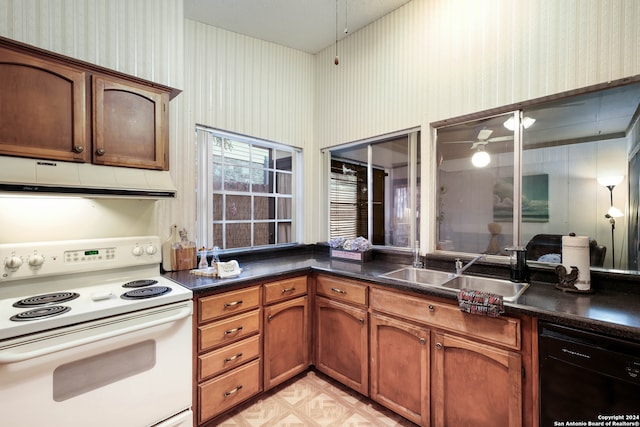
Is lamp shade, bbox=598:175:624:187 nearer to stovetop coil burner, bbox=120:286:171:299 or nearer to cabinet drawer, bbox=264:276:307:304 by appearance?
cabinet drawer, bbox=264:276:307:304

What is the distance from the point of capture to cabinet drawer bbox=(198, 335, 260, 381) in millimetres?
1729

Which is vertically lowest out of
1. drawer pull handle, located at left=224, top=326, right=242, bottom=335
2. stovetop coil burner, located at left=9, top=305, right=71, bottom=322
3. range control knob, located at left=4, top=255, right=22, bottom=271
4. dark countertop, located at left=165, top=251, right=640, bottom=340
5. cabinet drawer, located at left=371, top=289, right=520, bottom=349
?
drawer pull handle, located at left=224, top=326, right=242, bottom=335

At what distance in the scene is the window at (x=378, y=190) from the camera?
2504 millimetres

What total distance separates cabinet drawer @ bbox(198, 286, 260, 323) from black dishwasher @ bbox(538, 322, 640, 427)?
1608 millimetres

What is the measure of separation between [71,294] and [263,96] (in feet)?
7.04

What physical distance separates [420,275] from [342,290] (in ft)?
2.08

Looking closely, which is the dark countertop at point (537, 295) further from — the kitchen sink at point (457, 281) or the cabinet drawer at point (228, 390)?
the cabinet drawer at point (228, 390)

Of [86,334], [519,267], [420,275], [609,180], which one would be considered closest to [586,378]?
[519,267]

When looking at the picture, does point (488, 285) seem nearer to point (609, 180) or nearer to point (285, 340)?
point (609, 180)

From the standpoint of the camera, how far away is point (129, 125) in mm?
A: 1677

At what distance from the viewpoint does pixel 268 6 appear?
7.63 feet

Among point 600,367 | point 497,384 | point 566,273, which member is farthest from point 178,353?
point 566,273

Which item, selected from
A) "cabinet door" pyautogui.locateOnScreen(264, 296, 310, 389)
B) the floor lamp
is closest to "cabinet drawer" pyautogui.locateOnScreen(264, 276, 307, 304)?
"cabinet door" pyautogui.locateOnScreen(264, 296, 310, 389)

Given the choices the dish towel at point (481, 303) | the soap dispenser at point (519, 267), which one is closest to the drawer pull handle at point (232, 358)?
the dish towel at point (481, 303)
